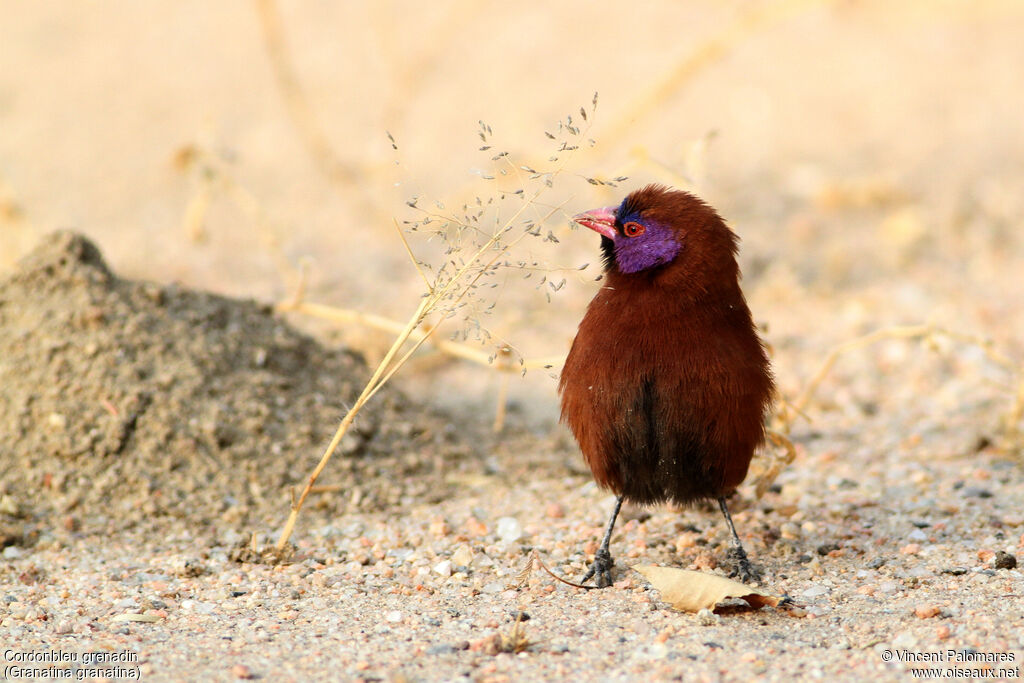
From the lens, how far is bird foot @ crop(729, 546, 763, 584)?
12.1 ft

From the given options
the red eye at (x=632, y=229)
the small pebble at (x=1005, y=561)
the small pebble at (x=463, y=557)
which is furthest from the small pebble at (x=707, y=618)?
the red eye at (x=632, y=229)

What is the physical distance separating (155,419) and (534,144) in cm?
486

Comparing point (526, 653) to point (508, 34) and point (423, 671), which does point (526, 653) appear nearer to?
point (423, 671)

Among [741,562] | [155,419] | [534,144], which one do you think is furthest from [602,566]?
[534,144]

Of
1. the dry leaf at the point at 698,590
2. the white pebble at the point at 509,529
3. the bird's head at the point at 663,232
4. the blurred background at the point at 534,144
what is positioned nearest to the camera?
the dry leaf at the point at 698,590

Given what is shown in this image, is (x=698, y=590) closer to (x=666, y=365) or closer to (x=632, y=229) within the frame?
(x=666, y=365)

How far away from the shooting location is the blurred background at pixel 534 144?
648 centimetres

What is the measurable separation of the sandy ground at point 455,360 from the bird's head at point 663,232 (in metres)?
0.27

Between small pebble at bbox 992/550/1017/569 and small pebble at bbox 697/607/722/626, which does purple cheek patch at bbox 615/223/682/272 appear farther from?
small pebble at bbox 992/550/1017/569

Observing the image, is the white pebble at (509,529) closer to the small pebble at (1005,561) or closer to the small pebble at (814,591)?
the small pebble at (814,591)

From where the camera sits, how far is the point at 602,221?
376 cm

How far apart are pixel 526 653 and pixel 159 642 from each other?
1.02 m

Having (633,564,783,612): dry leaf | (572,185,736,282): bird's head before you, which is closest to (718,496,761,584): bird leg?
(633,564,783,612): dry leaf

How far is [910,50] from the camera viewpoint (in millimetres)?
10773
